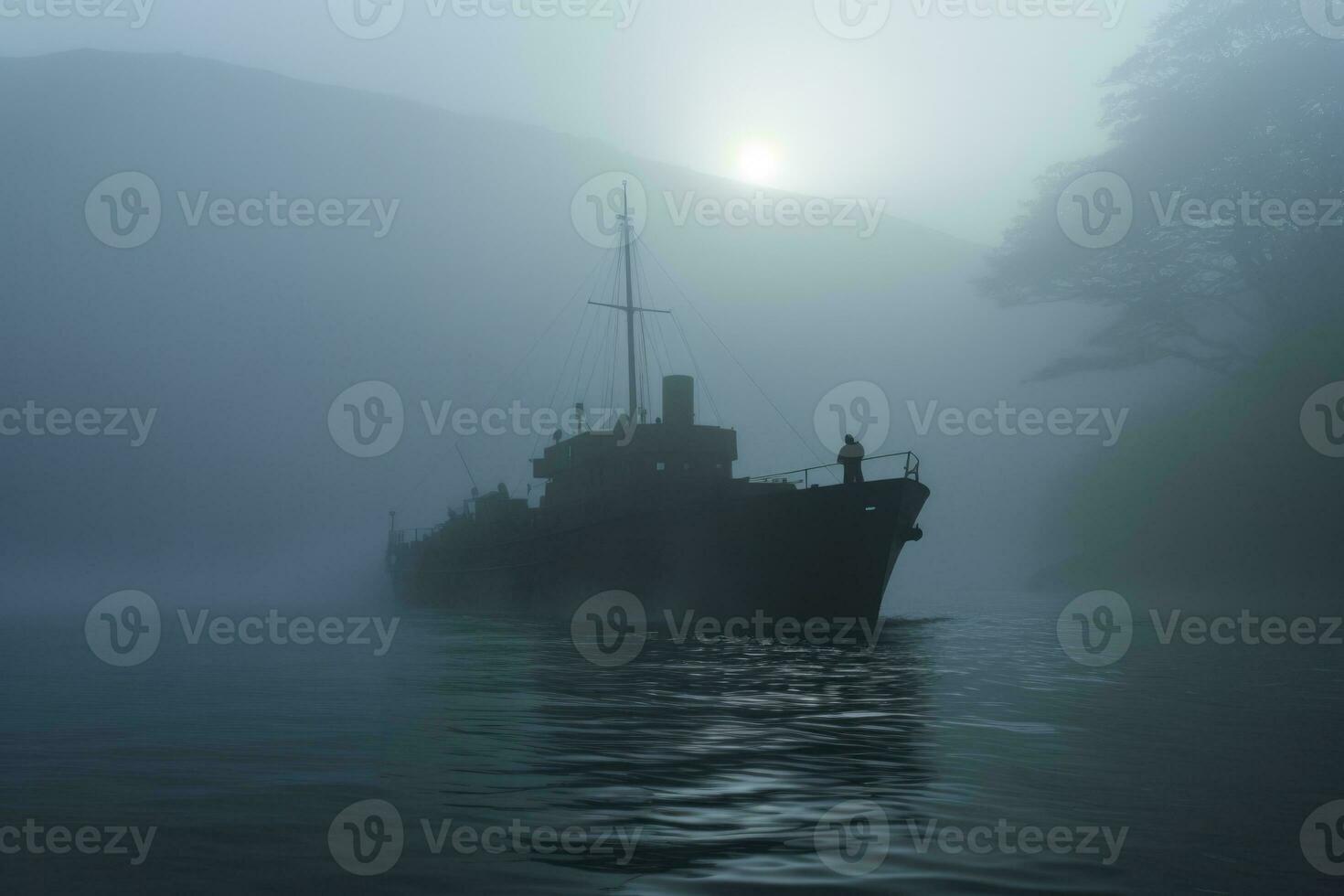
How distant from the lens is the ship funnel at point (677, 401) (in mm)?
31500

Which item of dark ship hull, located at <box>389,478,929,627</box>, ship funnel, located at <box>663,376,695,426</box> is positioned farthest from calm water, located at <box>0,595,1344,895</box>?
ship funnel, located at <box>663,376,695,426</box>

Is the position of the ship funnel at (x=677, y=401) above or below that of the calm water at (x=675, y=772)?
above

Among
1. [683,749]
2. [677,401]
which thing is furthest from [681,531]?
[683,749]

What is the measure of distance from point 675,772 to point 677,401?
24649 millimetres

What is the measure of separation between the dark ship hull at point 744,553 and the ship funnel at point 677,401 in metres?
4.48

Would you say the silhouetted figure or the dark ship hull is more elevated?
the silhouetted figure

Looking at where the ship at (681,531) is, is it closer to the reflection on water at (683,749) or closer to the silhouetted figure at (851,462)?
the silhouetted figure at (851,462)

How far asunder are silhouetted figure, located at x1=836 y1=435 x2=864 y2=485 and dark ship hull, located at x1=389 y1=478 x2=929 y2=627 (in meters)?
0.34

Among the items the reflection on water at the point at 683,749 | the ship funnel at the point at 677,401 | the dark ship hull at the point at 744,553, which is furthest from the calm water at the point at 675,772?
the ship funnel at the point at 677,401

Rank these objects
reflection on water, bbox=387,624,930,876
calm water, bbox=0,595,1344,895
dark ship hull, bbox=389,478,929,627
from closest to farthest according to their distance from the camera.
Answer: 1. calm water, bbox=0,595,1344,895
2. reflection on water, bbox=387,624,930,876
3. dark ship hull, bbox=389,478,929,627

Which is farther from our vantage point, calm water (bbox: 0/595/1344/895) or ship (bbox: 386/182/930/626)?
ship (bbox: 386/182/930/626)

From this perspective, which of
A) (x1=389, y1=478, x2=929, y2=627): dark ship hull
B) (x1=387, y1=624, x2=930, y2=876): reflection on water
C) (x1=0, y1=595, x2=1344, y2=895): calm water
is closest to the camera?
(x1=0, y1=595, x2=1344, y2=895): calm water

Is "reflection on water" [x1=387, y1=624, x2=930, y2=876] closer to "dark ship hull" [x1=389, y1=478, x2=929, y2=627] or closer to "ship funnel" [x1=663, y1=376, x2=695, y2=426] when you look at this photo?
"dark ship hull" [x1=389, y1=478, x2=929, y2=627]

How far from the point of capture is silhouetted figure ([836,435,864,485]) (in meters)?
23.2
